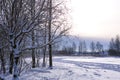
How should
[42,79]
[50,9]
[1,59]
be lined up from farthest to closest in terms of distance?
[1,59] < [42,79] < [50,9]

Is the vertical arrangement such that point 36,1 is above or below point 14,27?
above

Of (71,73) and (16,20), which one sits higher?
(16,20)

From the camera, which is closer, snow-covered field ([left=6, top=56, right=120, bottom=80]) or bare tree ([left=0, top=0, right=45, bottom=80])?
bare tree ([left=0, top=0, right=45, bottom=80])

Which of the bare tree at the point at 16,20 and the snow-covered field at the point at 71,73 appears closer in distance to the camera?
the bare tree at the point at 16,20

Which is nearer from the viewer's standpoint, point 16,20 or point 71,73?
point 16,20

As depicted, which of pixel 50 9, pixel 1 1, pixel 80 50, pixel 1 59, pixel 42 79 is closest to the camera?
pixel 1 1

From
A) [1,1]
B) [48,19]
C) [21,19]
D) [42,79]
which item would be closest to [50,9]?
[48,19]

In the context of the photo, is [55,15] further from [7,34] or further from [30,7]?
[7,34]

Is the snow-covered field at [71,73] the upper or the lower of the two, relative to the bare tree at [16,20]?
lower

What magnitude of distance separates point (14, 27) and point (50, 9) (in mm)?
1545

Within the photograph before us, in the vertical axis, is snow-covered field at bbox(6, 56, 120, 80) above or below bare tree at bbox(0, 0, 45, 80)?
below

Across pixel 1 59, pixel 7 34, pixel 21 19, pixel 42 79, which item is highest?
pixel 21 19

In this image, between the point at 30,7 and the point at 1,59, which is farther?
the point at 1,59

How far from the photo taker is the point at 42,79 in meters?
13.2
